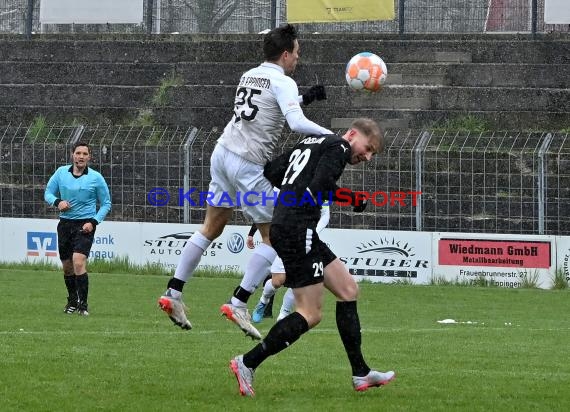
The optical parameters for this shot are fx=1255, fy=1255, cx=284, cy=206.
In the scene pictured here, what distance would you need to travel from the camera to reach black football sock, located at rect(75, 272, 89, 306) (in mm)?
15766

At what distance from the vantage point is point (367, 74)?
51.8 feet

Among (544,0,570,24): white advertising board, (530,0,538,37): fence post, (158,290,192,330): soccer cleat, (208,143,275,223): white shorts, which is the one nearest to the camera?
(158,290,192,330): soccer cleat

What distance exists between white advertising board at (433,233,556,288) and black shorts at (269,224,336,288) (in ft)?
45.8

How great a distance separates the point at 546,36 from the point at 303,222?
20.3m

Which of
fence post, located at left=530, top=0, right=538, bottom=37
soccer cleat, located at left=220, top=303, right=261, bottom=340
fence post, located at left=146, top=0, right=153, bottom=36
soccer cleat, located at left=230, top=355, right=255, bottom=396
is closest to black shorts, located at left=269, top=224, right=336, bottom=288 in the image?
soccer cleat, located at left=230, top=355, right=255, bottom=396

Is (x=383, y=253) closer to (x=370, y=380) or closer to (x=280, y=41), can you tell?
(x=280, y=41)

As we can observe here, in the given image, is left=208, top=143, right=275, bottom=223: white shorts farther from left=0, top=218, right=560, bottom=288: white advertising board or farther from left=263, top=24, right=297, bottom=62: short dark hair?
left=0, top=218, right=560, bottom=288: white advertising board

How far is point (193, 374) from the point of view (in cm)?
926

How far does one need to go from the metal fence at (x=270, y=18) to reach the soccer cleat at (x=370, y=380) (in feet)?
66.7

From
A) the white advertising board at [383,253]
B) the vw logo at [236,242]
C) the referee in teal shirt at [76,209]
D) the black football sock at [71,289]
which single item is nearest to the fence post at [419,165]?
the white advertising board at [383,253]

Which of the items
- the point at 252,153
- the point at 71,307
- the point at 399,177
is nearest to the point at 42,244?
the point at 399,177

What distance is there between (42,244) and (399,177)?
7.15 meters

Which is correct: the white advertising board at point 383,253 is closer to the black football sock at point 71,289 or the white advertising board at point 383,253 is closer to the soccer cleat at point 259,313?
the black football sock at point 71,289

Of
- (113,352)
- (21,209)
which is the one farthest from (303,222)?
(21,209)
